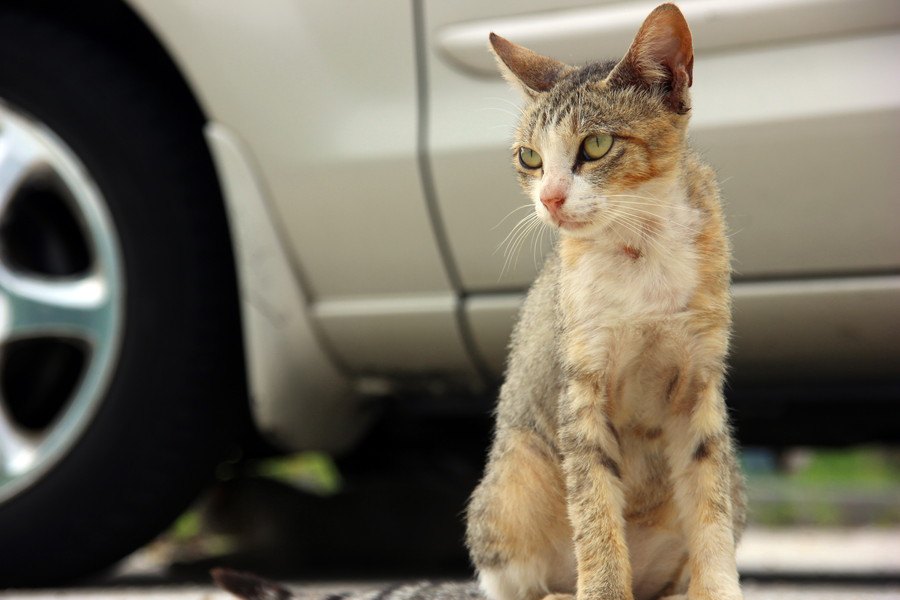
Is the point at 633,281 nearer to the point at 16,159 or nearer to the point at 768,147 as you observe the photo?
the point at 768,147

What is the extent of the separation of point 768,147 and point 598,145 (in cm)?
91

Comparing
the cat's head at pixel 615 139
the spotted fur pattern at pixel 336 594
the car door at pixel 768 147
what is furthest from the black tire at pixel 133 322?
the cat's head at pixel 615 139

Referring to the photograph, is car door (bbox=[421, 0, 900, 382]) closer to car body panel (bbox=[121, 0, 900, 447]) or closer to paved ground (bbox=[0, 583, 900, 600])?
car body panel (bbox=[121, 0, 900, 447])

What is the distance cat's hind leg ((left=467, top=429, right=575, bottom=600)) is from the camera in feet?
6.93

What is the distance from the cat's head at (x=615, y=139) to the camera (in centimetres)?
187

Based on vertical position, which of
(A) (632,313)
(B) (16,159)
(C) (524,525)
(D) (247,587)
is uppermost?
(B) (16,159)

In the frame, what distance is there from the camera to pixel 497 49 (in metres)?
2.00

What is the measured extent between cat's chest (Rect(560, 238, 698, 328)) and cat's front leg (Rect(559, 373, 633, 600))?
4.7 inches

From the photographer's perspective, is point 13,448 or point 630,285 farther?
point 13,448

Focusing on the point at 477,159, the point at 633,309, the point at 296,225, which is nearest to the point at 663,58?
the point at 633,309

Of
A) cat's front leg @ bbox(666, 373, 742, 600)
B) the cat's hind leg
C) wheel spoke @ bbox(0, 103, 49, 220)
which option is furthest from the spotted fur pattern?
wheel spoke @ bbox(0, 103, 49, 220)

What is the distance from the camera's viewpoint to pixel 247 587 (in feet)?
7.18

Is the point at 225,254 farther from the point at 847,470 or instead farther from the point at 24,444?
the point at 847,470

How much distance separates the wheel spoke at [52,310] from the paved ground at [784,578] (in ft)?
2.44
